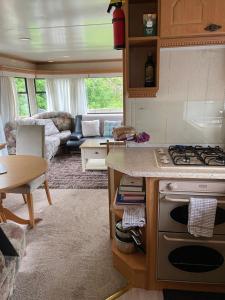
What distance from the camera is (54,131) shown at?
5559 mm

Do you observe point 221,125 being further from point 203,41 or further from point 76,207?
point 76,207

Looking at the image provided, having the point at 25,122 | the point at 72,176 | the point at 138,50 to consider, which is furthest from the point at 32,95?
the point at 138,50

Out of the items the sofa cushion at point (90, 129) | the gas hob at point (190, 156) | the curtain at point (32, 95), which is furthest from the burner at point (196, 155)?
the curtain at point (32, 95)

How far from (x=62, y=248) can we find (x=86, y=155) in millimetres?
2121

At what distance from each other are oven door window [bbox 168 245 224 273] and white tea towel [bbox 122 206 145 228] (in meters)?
0.32

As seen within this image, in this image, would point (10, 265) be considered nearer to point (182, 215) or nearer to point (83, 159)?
point (182, 215)

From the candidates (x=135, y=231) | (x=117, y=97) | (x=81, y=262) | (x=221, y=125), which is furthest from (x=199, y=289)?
(x=117, y=97)

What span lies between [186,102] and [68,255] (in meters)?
1.66

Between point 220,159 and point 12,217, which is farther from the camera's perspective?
point 12,217

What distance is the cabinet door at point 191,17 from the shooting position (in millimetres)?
1511

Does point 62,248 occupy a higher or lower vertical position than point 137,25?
lower

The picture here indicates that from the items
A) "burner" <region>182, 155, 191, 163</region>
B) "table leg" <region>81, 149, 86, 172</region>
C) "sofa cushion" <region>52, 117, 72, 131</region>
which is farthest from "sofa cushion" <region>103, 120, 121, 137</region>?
"burner" <region>182, 155, 191, 163</region>

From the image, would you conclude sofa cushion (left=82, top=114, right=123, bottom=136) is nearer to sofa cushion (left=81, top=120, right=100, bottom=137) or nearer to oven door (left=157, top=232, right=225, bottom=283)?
sofa cushion (left=81, top=120, right=100, bottom=137)

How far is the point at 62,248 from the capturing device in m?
2.14
